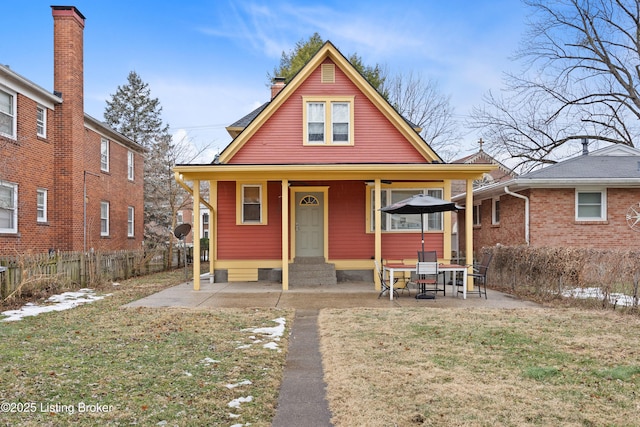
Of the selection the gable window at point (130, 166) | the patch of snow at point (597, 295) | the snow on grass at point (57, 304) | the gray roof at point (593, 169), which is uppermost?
the gable window at point (130, 166)

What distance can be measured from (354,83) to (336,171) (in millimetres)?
3933

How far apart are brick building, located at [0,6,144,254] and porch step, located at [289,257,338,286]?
875cm

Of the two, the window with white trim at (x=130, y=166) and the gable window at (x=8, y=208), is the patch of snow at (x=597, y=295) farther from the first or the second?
the window with white trim at (x=130, y=166)

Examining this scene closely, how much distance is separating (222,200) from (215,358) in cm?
914

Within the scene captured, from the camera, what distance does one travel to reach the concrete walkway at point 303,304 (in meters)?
4.43

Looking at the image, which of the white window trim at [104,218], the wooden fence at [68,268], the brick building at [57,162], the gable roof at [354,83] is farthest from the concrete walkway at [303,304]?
the white window trim at [104,218]

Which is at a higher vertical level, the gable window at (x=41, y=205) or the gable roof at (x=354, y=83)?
the gable roof at (x=354, y=83)

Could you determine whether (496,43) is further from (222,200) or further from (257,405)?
(257,405)

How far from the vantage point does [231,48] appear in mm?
22719

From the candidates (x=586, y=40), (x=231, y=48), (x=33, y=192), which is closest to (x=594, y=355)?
(x=33, y=192)

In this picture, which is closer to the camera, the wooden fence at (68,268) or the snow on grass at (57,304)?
the snow on grass at (57,304)

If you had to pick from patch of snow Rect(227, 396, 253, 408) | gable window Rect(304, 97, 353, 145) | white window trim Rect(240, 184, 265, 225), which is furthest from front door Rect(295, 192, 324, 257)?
patch of snow Rect(227, 396, 253, 408)

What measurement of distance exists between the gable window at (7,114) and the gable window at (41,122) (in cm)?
148

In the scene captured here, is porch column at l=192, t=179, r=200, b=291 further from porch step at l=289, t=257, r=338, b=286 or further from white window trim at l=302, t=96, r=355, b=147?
white window trim at l=302, t=96, r=355, b=147
